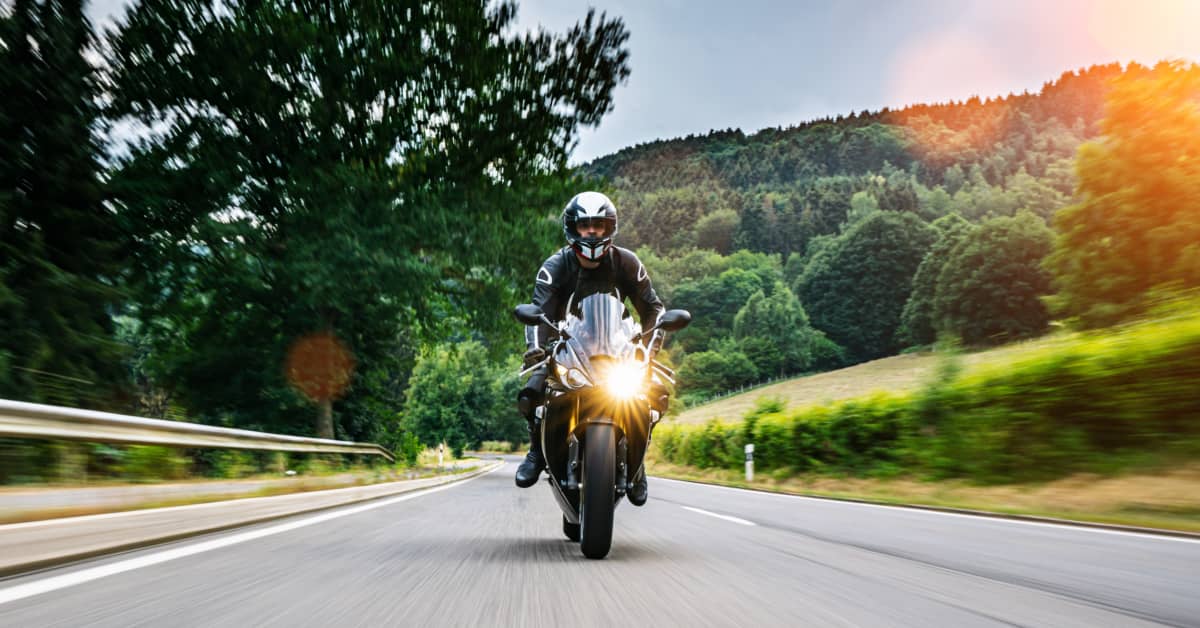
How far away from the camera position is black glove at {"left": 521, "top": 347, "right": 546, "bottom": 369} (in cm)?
565

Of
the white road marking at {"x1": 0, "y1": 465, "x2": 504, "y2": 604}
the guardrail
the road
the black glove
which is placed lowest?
the road

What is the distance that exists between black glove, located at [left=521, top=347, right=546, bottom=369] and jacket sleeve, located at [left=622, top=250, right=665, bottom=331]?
76 centimetres

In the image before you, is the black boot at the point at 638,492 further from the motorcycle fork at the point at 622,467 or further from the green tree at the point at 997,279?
the green tree at the point at 997,279

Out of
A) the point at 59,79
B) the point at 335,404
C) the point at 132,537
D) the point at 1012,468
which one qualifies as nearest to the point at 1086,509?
the point at 1012,468

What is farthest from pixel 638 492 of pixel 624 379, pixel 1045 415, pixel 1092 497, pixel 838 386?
pixel 838 386

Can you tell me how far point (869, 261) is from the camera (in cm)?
9712

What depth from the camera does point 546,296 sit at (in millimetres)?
5840

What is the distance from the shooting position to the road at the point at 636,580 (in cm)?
321

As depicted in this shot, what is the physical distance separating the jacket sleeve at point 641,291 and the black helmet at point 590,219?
307 mm

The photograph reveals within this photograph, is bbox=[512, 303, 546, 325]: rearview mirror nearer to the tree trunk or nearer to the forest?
the forest

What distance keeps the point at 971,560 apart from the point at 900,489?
10142 mm

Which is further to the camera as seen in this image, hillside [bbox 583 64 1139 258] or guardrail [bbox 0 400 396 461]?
hillside [bbox 583 64 1139 258]

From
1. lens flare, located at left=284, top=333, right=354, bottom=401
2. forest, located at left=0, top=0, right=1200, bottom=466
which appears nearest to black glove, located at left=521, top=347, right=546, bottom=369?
forest, located at left=0, top=0, right=1200, bottom=466

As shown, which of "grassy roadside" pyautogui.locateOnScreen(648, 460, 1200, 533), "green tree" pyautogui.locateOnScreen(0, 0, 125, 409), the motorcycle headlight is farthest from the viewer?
"green tree" pyautogui.locateOnScreen(0, 0, 125, 409)
